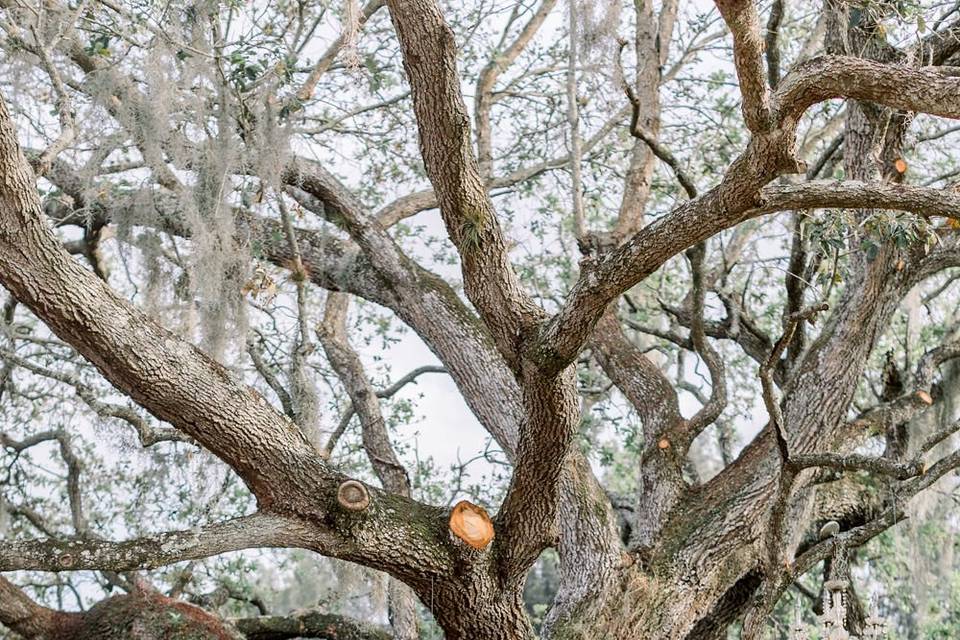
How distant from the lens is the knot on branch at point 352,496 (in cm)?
408

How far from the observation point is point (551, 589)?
16125mm

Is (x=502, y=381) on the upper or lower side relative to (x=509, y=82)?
lower

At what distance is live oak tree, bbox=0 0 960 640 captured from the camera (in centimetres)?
377

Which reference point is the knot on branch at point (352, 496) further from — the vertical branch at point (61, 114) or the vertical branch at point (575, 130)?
the vertical branch at point (575, 130)

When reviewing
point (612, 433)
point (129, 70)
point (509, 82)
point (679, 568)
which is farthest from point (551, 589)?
point (129, 70)

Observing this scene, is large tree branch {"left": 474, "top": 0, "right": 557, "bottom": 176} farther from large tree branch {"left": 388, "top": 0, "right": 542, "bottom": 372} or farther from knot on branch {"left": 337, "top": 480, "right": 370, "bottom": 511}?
knot on branch {"left": 337, "top": 480, "right": 370, "bottom": 511}

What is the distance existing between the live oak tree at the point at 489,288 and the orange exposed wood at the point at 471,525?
1 cm

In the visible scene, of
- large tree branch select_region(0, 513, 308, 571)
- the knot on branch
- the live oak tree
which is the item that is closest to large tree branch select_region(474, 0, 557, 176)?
the live oak tree

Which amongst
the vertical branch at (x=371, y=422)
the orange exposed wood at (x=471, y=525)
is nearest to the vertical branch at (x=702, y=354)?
the vertical branch at (x=371, y=422)

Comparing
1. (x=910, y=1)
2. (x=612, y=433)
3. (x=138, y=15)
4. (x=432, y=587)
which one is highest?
(x=138, y=15)

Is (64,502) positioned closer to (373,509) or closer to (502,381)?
(502,381)

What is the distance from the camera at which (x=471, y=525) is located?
432 cm

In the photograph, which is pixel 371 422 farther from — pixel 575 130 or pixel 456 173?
pixel 456 173

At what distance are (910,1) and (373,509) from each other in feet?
9.48
